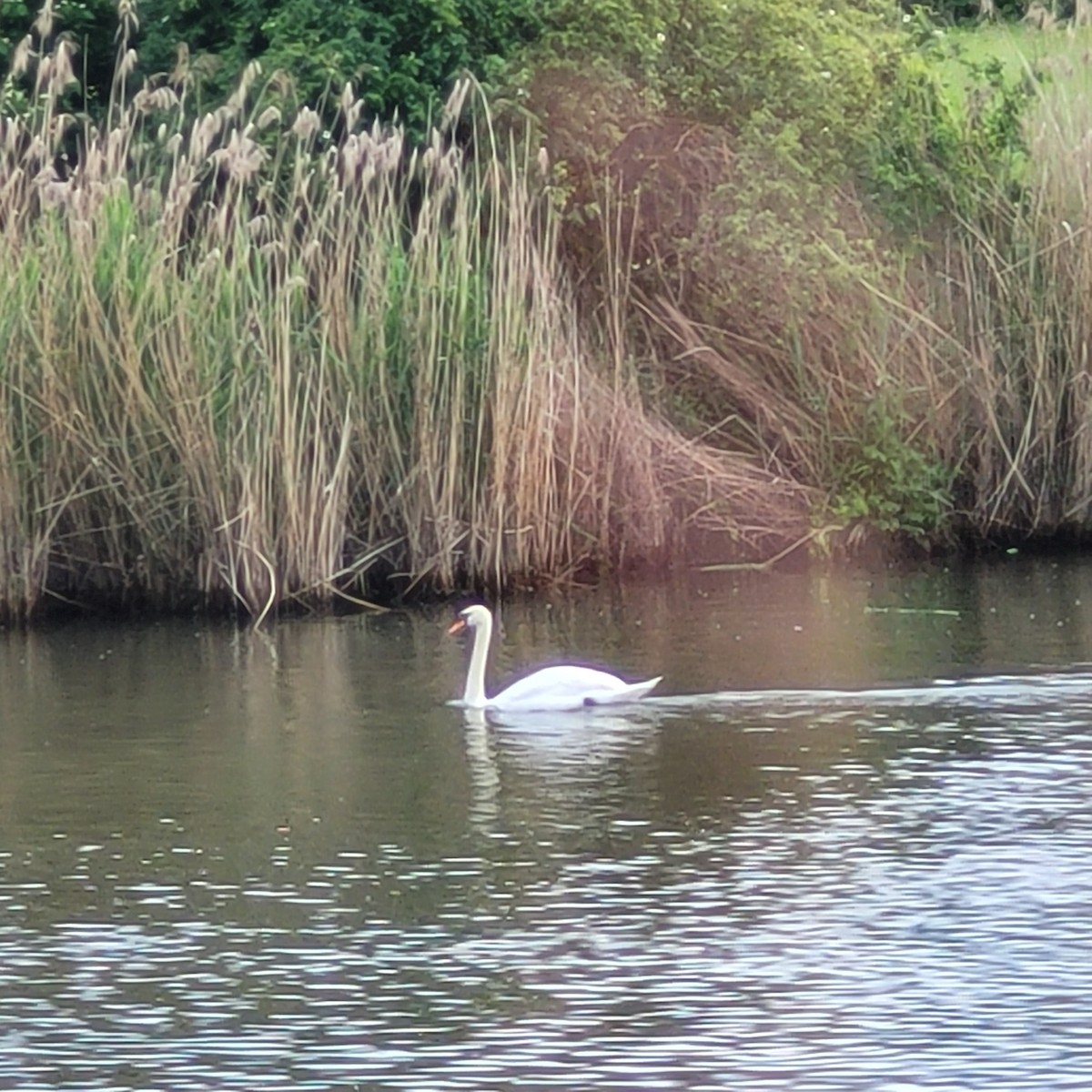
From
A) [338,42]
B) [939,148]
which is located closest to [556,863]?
[338,42]

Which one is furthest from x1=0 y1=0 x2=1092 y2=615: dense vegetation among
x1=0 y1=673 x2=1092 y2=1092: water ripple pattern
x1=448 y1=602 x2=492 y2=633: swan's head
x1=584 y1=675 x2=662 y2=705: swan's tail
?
x1=0 y1=673 x2=1092 y2=1092: water ripple pattern

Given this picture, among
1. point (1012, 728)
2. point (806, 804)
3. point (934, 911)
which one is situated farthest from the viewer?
point (1012, 728)

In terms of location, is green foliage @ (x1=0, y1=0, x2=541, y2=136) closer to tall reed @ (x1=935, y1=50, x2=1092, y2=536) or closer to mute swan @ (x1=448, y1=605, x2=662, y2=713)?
tall reed @ (x1=935, y1=50, x2=1092, y2=536)

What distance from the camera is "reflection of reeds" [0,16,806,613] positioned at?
14711 millimetres

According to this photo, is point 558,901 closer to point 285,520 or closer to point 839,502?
point 285,520

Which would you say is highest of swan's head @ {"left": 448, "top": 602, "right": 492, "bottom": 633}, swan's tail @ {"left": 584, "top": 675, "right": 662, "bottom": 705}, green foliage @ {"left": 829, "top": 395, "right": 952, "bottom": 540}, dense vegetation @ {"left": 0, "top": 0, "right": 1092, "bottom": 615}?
dense vegetation @ {"left": 0, "top": 0, "right": 1092, "bottom": 615}

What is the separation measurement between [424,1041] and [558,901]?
4.90ft

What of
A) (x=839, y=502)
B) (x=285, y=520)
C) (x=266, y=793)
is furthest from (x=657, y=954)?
(x=839, y=502)

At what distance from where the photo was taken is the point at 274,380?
48.5ft

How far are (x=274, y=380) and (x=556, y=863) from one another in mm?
6181

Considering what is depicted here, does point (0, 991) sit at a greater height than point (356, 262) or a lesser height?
lesser

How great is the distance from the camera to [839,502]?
17094 millimetres

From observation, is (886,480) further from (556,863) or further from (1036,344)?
(556,863)

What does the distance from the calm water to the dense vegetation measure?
1.05m
